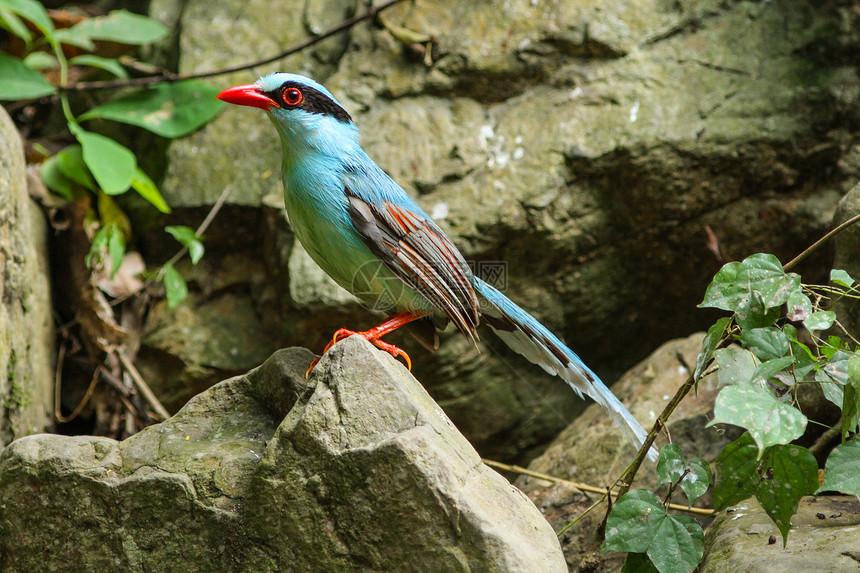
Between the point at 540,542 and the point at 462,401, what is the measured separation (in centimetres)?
260

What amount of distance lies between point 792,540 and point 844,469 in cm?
47

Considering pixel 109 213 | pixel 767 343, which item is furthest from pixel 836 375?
pixel 109 213

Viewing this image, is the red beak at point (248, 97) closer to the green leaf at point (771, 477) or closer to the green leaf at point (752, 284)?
the green leaf at point (752, 284)

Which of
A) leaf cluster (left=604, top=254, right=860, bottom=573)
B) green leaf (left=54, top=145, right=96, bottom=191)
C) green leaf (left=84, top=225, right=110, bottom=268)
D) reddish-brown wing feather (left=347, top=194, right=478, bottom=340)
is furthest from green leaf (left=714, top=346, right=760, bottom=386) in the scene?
green leaf (left=54, top=145, right=96, bottom=191)

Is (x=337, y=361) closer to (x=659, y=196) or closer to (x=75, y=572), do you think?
(x=75, y=572)

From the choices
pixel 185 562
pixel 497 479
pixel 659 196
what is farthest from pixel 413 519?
pixel 659 196

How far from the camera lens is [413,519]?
7.86ft

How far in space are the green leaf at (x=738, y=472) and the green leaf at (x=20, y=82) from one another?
467 centimetres

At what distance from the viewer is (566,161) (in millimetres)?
4828

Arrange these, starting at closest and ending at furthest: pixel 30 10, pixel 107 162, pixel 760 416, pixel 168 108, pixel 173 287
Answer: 1. pixel 760 416
2. pixel 173 287
3. pixel 107 162
4. pixel 30 10
5. pixel 168 108

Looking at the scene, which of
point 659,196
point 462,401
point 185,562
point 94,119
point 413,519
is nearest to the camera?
point 413,519

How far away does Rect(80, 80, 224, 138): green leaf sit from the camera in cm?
513

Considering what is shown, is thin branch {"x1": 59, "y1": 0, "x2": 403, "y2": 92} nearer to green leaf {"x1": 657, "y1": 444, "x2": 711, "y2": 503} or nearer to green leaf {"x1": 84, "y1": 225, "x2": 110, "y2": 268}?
green leaf {"x1": 84, "y1": 225, "x2": 110, "y2": 268}

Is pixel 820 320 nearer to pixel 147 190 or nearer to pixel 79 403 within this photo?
pixel 147 190
